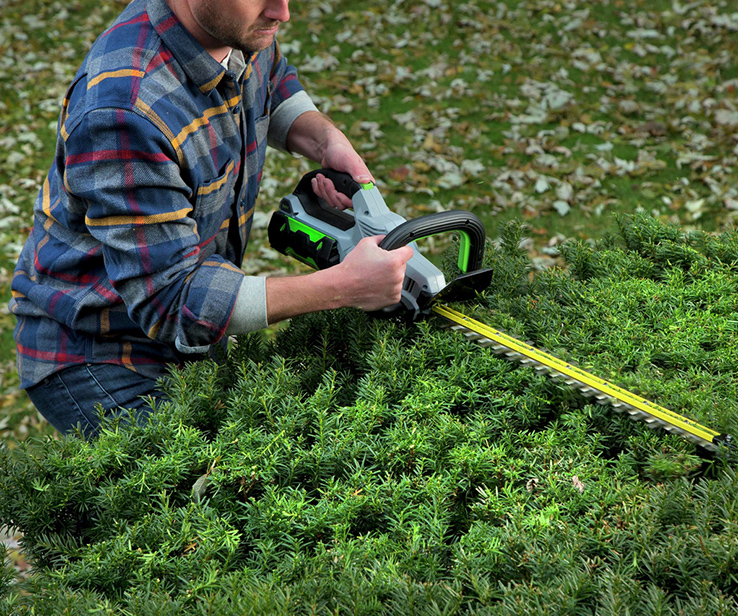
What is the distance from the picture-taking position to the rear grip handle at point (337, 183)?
8.79 ft

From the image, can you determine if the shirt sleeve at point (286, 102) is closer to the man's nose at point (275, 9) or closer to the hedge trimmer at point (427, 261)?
the hedge trimmer at point (427, 261)

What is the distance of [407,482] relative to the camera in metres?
1.82

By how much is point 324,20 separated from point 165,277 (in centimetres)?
724

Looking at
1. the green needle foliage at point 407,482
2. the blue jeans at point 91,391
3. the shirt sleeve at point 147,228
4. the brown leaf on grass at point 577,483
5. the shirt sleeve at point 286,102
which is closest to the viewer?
the green needle foliage at point 407,482

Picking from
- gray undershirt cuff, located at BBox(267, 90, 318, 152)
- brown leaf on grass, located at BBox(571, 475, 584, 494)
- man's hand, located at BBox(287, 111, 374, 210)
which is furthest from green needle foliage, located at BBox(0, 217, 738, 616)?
gray undershirt cuff, located at BBox(267, 90, 318, 152)

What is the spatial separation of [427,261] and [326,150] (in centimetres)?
91

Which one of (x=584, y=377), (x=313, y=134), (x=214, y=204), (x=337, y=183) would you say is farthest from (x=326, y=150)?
(x=584, y=377)

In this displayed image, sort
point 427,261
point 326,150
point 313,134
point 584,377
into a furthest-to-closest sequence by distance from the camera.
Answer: point 313,134 < point 326,150 < point 427,261 < point 584,377

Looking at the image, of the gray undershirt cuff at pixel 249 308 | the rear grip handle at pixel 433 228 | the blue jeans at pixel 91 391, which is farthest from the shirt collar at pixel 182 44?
the blue jeans at pixel 91 391

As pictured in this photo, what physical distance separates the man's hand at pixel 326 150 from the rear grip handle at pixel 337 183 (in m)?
0.02

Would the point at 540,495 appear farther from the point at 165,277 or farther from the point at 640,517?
the point at 165,277

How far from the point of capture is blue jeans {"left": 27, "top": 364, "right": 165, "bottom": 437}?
2.52 m

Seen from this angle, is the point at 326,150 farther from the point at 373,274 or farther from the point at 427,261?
the point at 373,274

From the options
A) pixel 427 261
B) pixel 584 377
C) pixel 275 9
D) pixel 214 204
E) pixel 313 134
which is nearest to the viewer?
pixel 584 377
